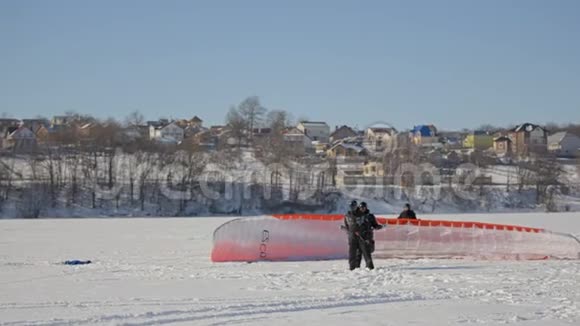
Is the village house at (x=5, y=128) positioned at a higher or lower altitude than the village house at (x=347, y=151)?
higher

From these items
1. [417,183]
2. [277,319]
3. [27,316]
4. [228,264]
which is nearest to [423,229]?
A: [228,264]

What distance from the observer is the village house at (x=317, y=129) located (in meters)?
115

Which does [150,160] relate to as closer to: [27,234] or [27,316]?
[27,234]

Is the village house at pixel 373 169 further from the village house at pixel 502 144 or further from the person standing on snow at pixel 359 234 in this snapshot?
the person standing on snow at pixel 359 234

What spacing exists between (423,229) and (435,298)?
5.96 metres

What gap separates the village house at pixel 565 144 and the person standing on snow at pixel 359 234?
8295cm

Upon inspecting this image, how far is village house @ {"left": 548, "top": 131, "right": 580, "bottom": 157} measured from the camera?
299ft

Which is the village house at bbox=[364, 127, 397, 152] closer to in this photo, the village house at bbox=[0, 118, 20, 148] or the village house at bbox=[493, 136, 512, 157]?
the village house at bbox=[493, 136, 512, 157]

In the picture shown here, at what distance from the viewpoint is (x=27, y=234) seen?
24.5 m

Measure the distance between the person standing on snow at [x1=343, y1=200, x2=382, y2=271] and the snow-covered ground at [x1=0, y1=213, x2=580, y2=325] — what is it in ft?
1.32

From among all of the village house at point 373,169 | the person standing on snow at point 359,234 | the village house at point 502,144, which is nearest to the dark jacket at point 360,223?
the person standing on snow at point 359,234

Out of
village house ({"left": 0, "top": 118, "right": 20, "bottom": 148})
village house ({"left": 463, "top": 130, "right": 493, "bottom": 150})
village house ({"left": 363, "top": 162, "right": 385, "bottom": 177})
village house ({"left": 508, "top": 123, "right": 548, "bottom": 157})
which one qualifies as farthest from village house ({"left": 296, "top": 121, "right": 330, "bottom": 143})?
village house ({"left": 363, "top": 162, "right": 385, "bottom": 177})

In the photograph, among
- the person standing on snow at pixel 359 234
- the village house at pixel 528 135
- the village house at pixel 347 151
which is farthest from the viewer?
the village house at pixel 528 135

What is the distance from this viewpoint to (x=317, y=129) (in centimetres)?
11888
